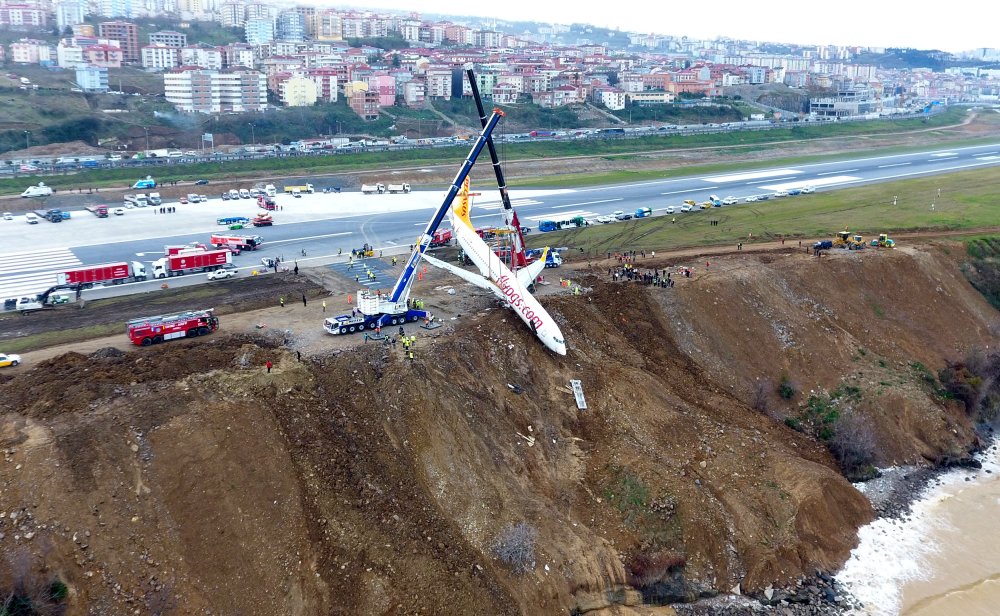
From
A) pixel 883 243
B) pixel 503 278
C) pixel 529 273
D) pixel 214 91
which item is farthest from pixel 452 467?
pixel 214 91

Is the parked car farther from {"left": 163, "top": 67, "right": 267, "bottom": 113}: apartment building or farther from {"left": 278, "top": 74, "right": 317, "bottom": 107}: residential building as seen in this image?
{"left": 278, "top": 74, "right": 317, "bottom": 107}: residential building

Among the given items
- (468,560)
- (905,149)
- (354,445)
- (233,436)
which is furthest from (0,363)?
(905,149)

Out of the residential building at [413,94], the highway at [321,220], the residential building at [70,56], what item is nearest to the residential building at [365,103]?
the residential building at [413,94]

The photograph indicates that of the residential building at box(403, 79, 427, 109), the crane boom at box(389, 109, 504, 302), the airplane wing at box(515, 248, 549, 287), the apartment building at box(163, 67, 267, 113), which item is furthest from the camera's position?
the residential building at box(403, 79, 427, 109)

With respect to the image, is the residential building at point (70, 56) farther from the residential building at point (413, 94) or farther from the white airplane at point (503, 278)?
the white airplane at point (503, 278)

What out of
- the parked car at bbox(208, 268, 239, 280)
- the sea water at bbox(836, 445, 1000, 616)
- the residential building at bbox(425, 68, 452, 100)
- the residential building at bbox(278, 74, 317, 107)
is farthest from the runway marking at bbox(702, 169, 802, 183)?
the residential building at bbox(278, 74, 317, 107)

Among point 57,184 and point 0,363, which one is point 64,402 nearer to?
point 0,363
